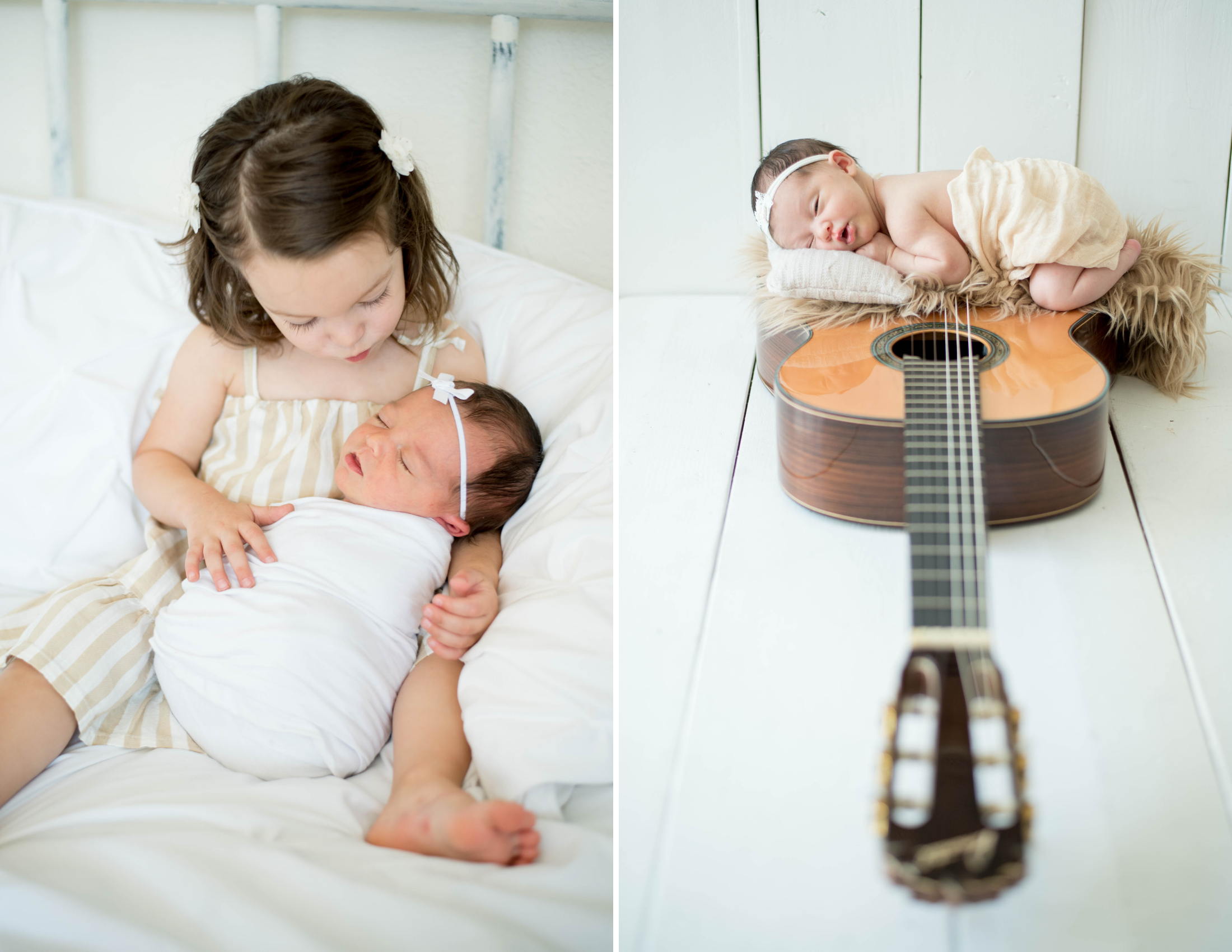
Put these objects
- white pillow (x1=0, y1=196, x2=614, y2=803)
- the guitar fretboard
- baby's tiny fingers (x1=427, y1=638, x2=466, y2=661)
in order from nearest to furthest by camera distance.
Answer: the guitar fretboard
white pillow (x1=0, y1=196, x2=614, y2=803)
baby's tiny fingers (x1=427, y1=638, x2=466, y2=661)

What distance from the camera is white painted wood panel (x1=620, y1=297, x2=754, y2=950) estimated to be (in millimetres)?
512

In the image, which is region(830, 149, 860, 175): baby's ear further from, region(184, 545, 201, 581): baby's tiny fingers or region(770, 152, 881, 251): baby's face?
region(184, 545, 201, 581): baby's tiny fingers

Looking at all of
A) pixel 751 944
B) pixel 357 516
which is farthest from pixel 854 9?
pixel 751 944

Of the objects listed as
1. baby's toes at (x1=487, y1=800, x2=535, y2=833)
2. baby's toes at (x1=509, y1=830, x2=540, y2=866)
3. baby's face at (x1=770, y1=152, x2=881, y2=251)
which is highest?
baby's face at (x1=770, y1=152, x2=881, y2=251)

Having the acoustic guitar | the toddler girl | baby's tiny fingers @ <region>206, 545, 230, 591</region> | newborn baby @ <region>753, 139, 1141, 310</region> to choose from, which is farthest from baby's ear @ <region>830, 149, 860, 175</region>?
baby's tiny fingers @ <region>206, 545, 230, 591</region>

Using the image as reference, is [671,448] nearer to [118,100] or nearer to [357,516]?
[357,516]

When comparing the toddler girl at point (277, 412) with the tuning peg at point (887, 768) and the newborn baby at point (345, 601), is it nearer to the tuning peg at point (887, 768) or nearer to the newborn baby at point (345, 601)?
the newborn baby at point (345, 601)

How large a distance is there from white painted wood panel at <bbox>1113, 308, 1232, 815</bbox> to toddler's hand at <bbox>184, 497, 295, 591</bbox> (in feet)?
2.58

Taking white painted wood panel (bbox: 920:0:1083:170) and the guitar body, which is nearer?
the guitar body

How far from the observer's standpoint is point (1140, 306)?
0.97 m

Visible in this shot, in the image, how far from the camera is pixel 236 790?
68 cm

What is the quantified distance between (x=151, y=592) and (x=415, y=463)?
297 millimetres

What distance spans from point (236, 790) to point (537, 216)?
930 mm

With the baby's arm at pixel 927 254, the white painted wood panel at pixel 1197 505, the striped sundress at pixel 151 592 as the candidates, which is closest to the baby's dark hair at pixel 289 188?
the striped sundress at pixel 151 592
